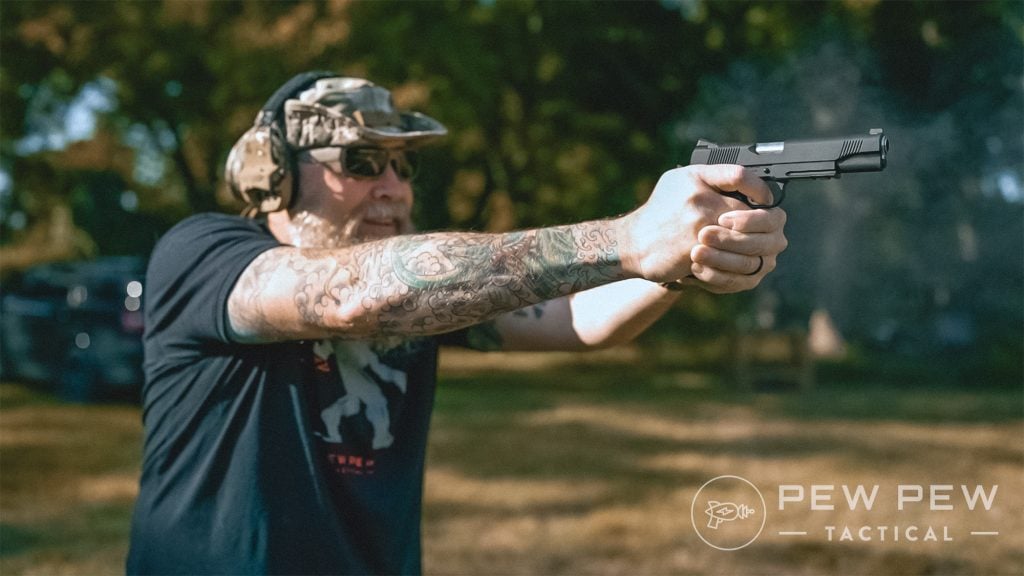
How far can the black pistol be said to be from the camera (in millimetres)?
1962

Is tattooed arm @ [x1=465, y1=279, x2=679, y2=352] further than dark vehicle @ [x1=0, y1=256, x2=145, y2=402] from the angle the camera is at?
No

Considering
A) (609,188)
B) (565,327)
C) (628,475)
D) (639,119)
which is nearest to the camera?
(565,327)

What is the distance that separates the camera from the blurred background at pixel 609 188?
11117 mm

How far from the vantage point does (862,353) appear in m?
18.9

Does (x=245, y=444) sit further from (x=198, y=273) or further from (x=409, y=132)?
(x=409, y=132)

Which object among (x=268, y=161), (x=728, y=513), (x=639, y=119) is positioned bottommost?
(x=728, y=513)

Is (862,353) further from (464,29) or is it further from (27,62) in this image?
(27,62)

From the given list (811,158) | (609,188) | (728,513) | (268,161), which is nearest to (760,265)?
(811,158)

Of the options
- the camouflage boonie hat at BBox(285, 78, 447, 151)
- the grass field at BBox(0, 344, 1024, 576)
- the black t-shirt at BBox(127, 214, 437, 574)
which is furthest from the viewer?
the grass field at BBox(0, 344, 1024, 576)

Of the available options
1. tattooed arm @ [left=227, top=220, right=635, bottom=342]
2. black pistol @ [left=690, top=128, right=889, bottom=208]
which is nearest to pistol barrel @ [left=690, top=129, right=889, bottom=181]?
black pistol @ [left=690, top=128, right=889, bottom=208]

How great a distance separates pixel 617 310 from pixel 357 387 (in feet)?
2.32

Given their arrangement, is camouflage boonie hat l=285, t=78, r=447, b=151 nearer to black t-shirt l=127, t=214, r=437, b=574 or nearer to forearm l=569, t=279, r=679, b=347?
black t-shirt l=127, t=214, r=437, b=574

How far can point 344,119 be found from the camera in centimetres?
271

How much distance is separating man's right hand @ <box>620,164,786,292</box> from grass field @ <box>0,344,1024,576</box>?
4410 millimetres
